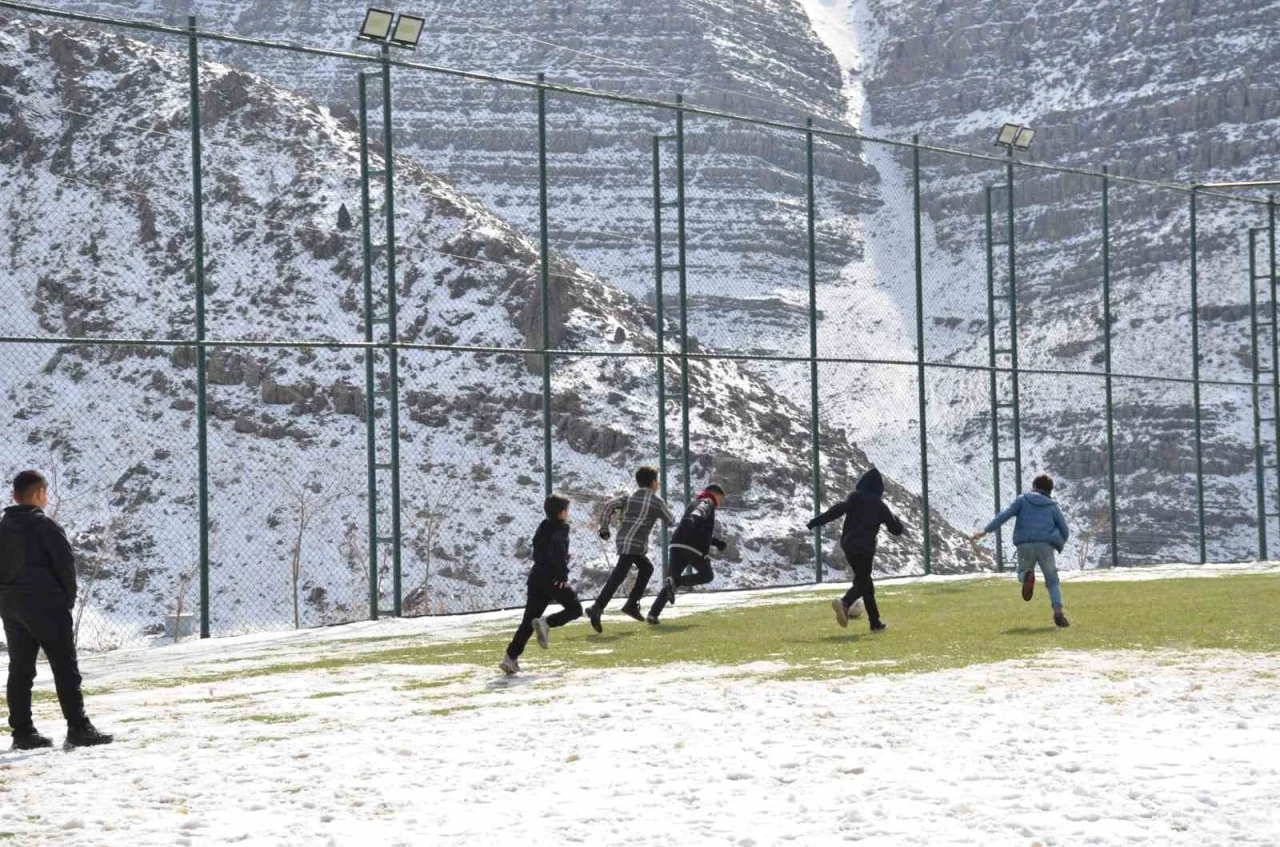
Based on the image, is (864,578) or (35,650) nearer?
(35,650)

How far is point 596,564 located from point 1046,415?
51.8 meters

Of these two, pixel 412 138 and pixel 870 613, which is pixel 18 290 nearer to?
pixel 870 613

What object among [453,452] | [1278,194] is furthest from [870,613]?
[1278,194]

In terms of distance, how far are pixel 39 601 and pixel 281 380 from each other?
134ft

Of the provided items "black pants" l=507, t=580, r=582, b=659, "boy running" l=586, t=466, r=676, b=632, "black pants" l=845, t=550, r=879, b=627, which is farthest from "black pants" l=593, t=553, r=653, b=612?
"black pants" l=507, t=580, r=582, b=659

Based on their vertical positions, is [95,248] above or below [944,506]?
above

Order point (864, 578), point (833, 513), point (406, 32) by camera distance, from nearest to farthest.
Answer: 1. point (833, 513)
2. point (864, 578)
3. point (406, 32)

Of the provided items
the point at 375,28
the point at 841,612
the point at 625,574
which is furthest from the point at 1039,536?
the point at 375,28

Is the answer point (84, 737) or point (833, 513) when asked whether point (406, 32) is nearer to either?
point (833, 513)

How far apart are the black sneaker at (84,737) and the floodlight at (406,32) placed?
35.5 ft

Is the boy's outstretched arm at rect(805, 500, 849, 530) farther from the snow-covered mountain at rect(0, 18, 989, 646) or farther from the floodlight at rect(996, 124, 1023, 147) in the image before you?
the snow-covered mountain at rect(0, 18, 989, 646)

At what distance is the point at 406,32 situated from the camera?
19.3 metres

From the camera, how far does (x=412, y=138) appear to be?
429 feet

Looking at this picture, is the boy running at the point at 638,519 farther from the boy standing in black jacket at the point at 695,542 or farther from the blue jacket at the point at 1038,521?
the blue jacket at the point at 1038,521
